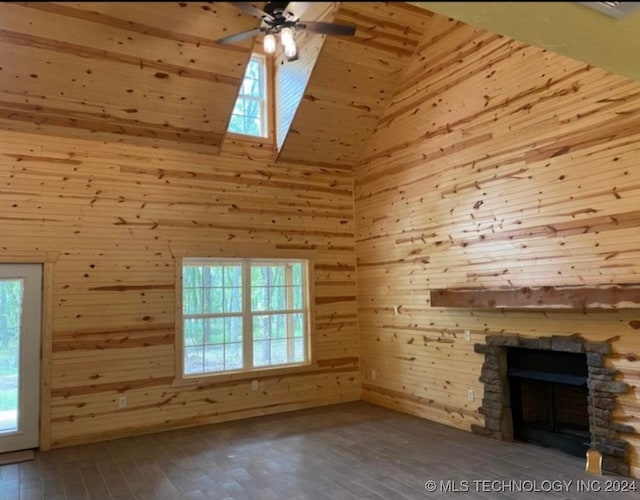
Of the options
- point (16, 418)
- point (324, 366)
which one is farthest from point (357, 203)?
point (16, 418)

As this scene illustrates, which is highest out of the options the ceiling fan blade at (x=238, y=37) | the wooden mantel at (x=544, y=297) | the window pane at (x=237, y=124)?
the window pane at (x=237, y=124)

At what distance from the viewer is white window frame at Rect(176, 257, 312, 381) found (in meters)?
5.94

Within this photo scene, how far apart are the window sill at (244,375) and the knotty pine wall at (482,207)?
1.08 metres

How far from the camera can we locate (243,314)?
21.1ft

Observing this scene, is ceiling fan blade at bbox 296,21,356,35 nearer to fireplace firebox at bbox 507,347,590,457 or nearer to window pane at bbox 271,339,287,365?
fireplace firebox at bbox 507,347,590,457

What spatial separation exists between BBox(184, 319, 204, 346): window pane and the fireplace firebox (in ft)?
12.2

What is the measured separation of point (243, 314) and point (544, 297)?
3729mm

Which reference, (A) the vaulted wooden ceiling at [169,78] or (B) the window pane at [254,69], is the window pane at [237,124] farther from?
(B) the window pane at [254,69]

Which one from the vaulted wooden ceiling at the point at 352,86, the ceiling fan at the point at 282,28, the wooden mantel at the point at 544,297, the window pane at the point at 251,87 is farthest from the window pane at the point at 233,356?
the ceiling fan at the point at 282,28

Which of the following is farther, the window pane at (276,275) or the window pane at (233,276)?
the window pane at (276,275)

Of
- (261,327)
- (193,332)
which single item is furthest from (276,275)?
(193,332)

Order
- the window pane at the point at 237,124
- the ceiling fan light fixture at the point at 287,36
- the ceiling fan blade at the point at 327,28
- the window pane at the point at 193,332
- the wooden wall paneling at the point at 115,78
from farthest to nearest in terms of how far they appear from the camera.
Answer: the window pane at the point at 237,124
the window pane at the point at 193,332
the wooden wall paneling at the point at 115,78
the ceiling fan light fixture at the point at 287,36
the ceiling fan blade at the point at 327,28

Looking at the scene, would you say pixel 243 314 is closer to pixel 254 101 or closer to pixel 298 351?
pixel 298 351

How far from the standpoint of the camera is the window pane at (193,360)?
19.7 ft
